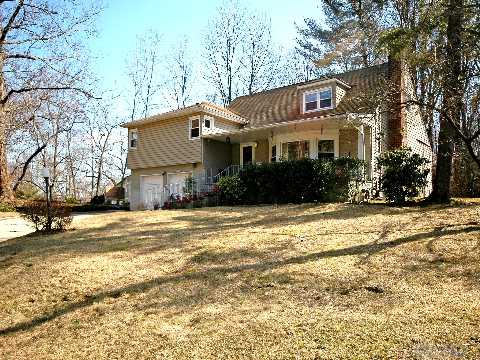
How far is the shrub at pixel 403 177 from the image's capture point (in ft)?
40.0

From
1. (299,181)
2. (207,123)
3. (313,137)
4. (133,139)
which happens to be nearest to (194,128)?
(207,123)

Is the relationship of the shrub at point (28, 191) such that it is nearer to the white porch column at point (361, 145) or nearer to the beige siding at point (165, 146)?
the beige siding at point (165, 146)

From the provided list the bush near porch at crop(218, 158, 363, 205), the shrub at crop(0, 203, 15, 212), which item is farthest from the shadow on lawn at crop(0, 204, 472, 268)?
the shrub at crop(0, 203, 15, 212)

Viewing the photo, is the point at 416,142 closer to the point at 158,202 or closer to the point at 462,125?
the point at 462,125

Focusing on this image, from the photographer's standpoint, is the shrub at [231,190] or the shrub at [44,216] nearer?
the shrub at [44,216]

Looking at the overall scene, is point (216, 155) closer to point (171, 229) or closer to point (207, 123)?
point (207, 123)

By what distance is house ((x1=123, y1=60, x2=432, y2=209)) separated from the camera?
17141 millimetres

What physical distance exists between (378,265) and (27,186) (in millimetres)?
44667

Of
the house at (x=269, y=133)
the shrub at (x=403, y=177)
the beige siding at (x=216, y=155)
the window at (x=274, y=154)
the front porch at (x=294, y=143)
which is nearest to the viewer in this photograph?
the shrub at (x=403, y=177)

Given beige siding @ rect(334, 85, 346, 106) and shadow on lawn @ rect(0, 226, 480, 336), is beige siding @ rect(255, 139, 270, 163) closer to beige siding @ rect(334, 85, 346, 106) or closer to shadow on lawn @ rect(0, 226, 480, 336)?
beige siding @ rect(334, 85, 346, 106)

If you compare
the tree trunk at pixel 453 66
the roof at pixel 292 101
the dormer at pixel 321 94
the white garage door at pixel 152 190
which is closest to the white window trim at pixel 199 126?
the roof at pixel 292 101

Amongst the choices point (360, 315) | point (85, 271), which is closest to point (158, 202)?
point (85, 271)

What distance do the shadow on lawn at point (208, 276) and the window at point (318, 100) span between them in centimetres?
1284

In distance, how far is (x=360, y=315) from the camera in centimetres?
402
